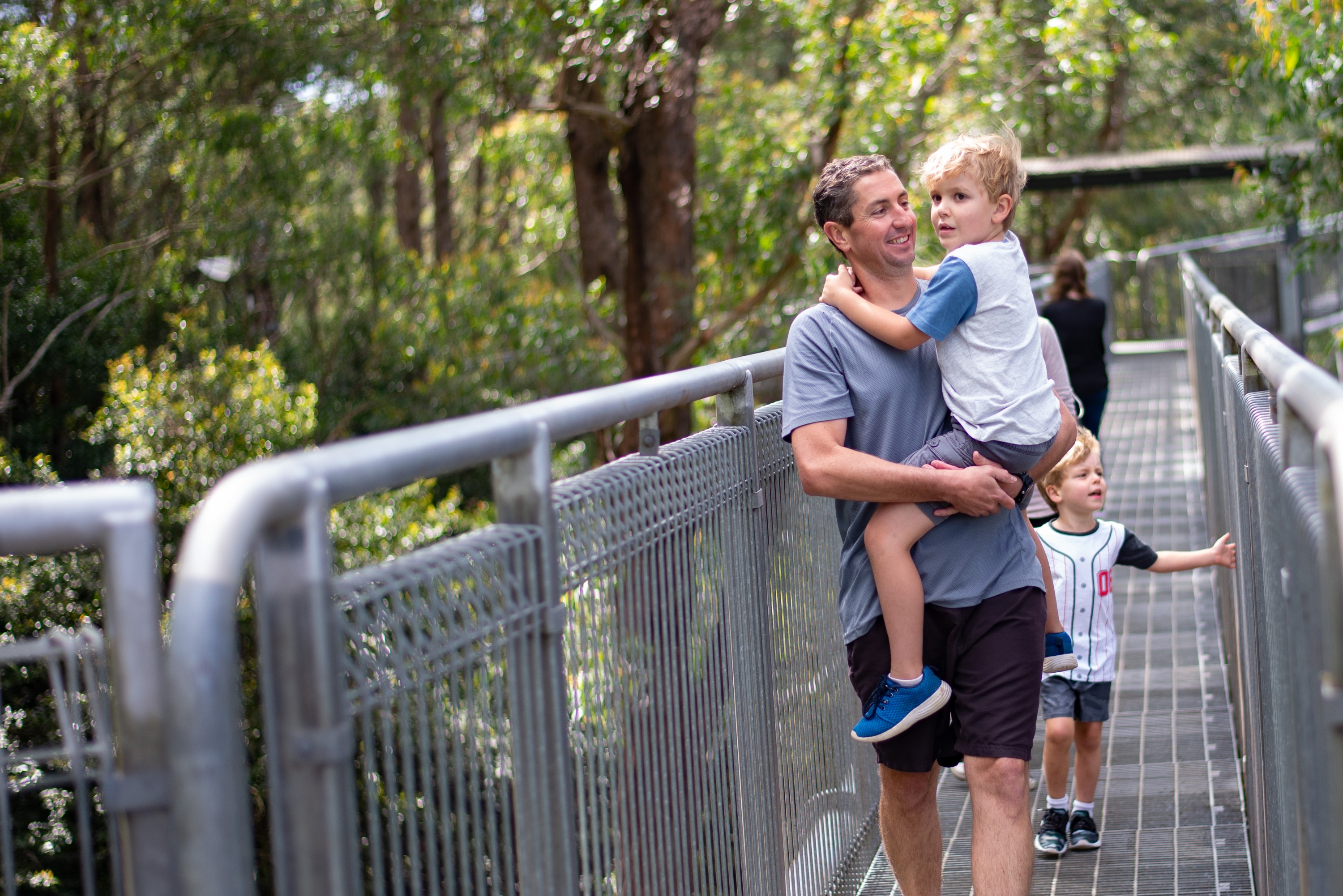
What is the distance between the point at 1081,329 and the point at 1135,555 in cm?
422

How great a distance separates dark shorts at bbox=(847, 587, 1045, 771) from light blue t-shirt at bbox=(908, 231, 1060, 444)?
0.41 meters

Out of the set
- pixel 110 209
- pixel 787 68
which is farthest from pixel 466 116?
pixel 787 68

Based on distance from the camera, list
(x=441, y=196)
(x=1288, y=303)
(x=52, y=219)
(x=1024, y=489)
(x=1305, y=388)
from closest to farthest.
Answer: (x=1305, y=388)
(x=1024, y=489)
(x=52, y=219)
(x=1288, y=303)
(x=441, y=196)

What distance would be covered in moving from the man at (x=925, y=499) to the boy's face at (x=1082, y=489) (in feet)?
4.41

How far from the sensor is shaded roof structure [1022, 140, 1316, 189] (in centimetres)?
1620

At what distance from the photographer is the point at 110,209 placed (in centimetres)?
1875

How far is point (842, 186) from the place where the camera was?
321 centimetres

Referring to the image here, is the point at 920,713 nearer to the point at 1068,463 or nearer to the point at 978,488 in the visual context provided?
the point at 978,488

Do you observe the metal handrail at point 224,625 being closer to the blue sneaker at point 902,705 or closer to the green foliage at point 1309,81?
the blue sneaker at point 902,705

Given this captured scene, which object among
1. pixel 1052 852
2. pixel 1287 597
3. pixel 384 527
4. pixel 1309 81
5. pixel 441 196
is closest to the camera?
pixel 1287 597

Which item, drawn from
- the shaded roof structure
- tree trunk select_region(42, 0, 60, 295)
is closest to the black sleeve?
the shaded roof structure

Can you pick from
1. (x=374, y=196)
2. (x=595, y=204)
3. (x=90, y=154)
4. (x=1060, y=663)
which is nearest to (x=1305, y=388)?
(x=1060, y=663)

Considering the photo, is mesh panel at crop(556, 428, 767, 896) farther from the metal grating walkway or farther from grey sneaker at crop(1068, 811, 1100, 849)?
grey sneaker at crop(1068, 811, 1100, 849)

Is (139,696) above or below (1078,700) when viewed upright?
above
